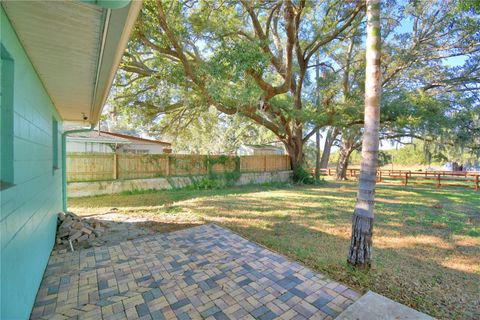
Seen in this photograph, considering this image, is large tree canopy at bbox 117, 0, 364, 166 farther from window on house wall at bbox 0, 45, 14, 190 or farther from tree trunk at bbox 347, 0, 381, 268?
window on house wall at bbox 0, 45, 14, 190

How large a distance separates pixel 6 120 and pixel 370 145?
11.2 ft

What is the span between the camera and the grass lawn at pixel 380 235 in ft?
7.83

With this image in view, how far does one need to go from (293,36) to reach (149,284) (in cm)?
806

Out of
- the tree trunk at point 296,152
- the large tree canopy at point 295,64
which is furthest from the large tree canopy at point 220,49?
the tree trunk at point 296,152

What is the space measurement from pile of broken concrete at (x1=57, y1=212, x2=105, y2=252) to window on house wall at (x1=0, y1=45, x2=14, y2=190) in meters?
2.42

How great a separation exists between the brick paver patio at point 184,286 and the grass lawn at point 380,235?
46cm

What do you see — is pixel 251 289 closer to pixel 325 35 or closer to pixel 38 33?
pixel 38 33

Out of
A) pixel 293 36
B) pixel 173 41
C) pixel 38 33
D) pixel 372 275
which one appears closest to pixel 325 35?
pixel 293 36

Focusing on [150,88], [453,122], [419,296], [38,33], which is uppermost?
[150,88]

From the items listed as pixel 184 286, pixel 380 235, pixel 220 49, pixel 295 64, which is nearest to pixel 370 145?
pixel 380 235

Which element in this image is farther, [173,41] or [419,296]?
[173,41]

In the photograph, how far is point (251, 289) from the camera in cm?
231

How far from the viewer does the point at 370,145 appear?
8.89ft

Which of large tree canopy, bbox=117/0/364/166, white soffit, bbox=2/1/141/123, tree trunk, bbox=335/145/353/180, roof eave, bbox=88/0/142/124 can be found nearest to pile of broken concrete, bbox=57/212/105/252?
white soffit, bbox=2/1/141/123
